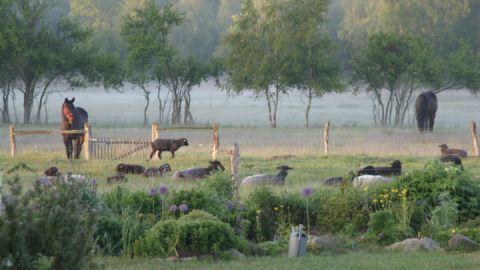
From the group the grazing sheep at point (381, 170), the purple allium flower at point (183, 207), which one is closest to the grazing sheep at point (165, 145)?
the grazing sheep at point (381, 170)

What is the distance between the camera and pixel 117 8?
105 m

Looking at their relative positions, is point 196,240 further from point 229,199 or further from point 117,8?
point 117,8

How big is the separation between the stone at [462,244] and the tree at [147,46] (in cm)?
4266

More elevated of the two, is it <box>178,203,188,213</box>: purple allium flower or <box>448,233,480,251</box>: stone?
<box>178,203,188,213</box>: purple allium flower

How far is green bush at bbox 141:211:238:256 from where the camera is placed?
12328mm

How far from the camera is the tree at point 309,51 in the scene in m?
53.6

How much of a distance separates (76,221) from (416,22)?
7536 cm

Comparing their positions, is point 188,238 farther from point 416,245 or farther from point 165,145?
point 165,145

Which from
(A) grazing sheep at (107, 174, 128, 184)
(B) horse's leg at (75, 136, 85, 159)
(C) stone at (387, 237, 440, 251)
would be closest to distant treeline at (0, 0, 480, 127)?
(B) horse's leg at (75, 136, 85, 159)

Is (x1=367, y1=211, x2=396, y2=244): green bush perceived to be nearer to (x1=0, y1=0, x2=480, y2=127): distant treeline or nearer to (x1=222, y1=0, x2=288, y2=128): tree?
(x1=0, y1=0, x2=480, y2=127): distant treeline

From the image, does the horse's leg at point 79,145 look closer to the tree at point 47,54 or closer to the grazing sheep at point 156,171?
the grazing sheep at point 156,171

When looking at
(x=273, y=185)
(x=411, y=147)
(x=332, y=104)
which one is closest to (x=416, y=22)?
(x=332, y=104)

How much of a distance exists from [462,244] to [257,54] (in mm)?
42321

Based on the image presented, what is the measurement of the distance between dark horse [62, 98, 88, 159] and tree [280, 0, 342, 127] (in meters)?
22.2
